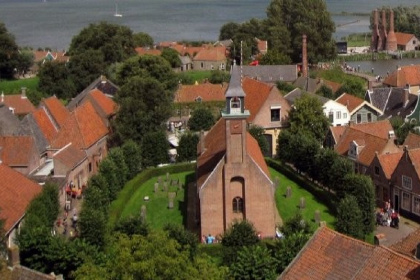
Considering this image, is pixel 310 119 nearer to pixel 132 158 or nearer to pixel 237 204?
pixel 132 158

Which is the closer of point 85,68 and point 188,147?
point 188,147

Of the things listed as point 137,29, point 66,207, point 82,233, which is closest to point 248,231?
point 82,233

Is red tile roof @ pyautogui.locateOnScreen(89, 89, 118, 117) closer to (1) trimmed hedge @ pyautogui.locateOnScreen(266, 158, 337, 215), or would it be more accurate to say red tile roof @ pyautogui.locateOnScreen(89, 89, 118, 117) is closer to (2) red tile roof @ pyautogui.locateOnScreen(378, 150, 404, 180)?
(1) trimmed hedge @ pyautogui.locateOnScreen(266, 158, 337, 215)

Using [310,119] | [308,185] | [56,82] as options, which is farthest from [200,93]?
[308,185]

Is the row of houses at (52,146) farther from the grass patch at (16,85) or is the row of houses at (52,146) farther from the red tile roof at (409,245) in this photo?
the grass patch at (16,85)

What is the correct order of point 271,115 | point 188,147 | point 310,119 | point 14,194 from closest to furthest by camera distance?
point 14,194, point 188,147, point 310,119, point 271,115

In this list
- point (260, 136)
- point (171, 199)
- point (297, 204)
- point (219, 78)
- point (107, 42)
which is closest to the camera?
point (297, 204)

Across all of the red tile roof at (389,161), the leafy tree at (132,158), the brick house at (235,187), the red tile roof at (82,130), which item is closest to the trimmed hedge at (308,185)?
the red tile roof at (389,161)

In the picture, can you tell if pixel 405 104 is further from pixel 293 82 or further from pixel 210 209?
pixel 210 209
